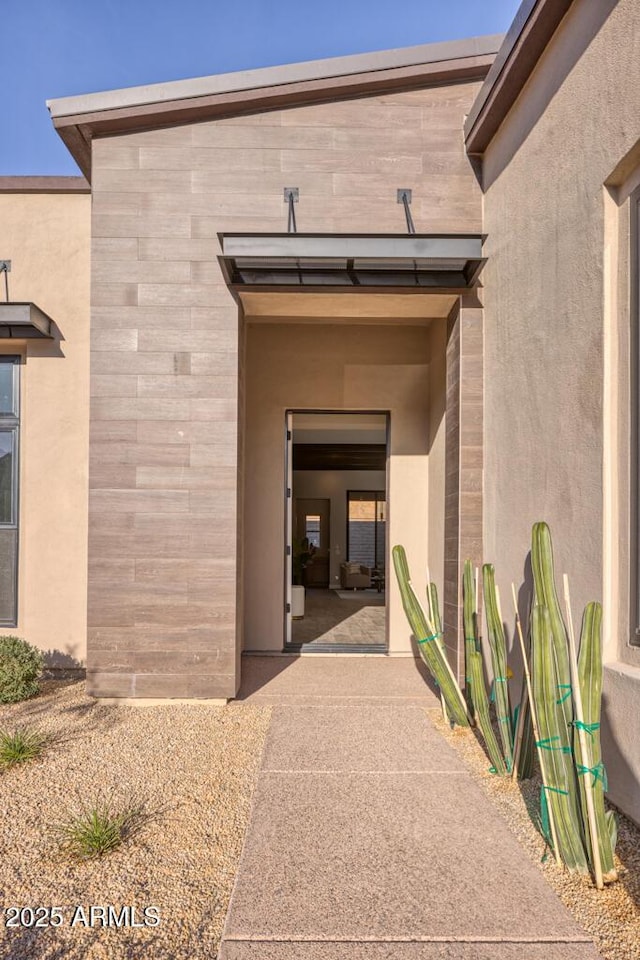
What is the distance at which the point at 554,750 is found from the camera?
8.74 ft

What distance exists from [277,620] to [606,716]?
400 cm

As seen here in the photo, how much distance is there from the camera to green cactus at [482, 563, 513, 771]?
3516 millimetres

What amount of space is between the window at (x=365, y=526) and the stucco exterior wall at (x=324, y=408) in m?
8.15

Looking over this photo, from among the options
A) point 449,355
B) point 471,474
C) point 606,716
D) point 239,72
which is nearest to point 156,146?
point 239,72

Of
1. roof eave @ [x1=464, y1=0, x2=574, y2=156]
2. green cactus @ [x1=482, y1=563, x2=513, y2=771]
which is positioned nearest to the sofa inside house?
roof eave @ [x1=464, y1=0, x2=574, y2=156]

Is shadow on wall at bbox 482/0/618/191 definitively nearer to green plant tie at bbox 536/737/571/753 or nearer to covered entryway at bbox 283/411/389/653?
green plant tie at bbox 536/737/571/753

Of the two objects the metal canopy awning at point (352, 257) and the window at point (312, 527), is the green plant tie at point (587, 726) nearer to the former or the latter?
the metal canopy awning at point (352, 257)

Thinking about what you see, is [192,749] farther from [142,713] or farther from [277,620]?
[277,620]

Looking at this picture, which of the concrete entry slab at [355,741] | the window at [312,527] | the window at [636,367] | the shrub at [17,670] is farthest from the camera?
the window at [312,527]

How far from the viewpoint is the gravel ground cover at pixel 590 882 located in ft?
7.42

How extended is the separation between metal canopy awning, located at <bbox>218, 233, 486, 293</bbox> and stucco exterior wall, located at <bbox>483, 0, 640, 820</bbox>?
287 millimetres

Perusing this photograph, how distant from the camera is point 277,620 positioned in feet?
21.9

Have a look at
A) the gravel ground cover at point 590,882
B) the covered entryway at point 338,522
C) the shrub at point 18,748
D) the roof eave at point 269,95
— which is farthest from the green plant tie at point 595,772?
the covered entryway at point 338,522

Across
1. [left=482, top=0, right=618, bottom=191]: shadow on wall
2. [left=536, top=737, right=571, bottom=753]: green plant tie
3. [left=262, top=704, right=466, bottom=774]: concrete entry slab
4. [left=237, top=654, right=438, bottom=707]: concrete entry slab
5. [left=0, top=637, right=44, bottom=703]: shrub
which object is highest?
[left=482, top=0, right=618, bottom=191]: shadow on wall
